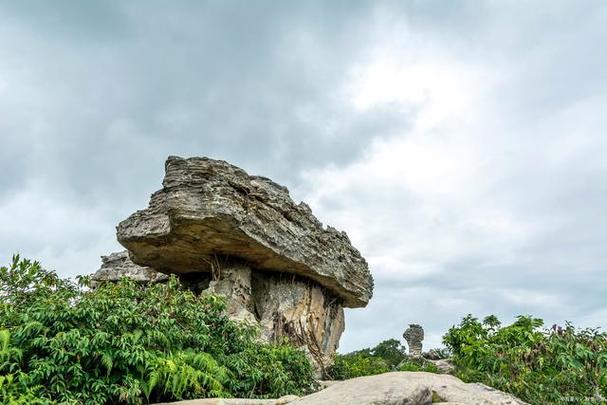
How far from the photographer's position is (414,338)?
24.6 metres

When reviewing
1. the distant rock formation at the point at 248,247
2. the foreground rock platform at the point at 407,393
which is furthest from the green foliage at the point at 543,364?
the distant rock formation at the point at 248,247

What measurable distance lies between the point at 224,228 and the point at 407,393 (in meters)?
8.16

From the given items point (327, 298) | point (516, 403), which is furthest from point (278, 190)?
point (516, 403)

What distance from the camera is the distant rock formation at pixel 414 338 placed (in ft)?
80.5

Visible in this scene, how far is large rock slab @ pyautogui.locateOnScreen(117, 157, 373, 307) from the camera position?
11.8 m

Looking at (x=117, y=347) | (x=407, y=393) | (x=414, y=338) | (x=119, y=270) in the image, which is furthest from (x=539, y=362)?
(x=414, y=338)

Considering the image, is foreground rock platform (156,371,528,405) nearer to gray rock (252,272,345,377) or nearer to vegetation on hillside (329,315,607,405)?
vegetation on hillside (329,315,607,405)

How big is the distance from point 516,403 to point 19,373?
230 inches

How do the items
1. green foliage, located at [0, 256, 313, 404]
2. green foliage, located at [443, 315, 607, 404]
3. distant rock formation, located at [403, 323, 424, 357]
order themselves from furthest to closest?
distant rock formation, located at [403, 323, 424, 357] → green foliage, located at [443, 315, 607, 404] → green foliage, located at [0, 256, 313, 404]

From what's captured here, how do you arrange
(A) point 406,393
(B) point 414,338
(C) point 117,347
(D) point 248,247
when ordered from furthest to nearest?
1. (B) point 414,338
2. (D) point 248,247
3. (C) point 117,347
4. (A) point 406,393

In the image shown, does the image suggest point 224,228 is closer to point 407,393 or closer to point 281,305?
point 281,305

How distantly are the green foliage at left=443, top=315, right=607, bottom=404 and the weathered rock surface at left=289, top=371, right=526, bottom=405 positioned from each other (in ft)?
10.8

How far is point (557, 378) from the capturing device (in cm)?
845

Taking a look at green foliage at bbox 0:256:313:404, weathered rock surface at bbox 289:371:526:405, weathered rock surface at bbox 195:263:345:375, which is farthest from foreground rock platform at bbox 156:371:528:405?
weathered rock surface at bbox 195:263:345:375
